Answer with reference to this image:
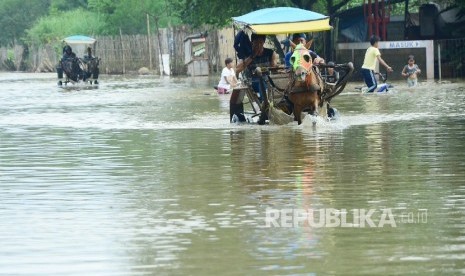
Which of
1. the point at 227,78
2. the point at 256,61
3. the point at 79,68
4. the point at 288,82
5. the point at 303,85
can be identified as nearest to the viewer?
the point at 303,85

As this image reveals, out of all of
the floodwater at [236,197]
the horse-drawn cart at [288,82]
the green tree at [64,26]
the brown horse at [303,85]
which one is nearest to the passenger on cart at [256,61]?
the horse-drawn cart at [288,82]

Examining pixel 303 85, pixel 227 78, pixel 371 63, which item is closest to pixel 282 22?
pixel 303 85

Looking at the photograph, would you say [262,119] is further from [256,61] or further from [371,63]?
[371,63]

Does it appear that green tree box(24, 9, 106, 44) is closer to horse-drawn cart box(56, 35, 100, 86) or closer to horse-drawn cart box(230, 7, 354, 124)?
horse-drawn cart box(56, 35, 100, 86)

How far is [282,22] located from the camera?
21297mm

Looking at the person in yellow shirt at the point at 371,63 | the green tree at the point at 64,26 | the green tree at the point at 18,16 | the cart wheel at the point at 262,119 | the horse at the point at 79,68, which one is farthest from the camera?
the green tree at the point at 18,16

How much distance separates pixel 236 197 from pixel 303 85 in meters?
8.01

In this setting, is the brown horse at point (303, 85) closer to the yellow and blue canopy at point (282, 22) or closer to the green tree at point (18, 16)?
the yellow and blue canopy at point (282, 22)

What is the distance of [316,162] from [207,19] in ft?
95.8

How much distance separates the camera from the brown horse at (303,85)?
730 inches

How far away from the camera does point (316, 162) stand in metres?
13.9

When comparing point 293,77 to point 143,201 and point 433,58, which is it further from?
point 433,58

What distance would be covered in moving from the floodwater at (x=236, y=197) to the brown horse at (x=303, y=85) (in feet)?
0.85

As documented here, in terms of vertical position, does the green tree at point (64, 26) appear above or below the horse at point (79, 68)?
above
